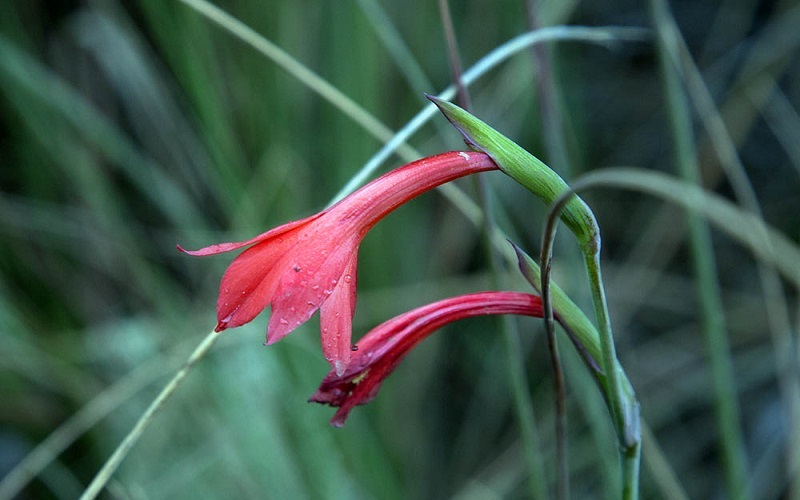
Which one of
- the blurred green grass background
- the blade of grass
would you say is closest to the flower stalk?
the blade of grass

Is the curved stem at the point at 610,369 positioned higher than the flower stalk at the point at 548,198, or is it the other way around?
the flower stalk at the point at 548,198

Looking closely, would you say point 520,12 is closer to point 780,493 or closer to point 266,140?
point 266,140

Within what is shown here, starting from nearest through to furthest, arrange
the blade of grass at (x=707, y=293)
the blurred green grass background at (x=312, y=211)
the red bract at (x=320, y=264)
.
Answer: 1. the red bract at (x=320, y=264)
2. the blade of grass at (x=707, y=293)
3. the blurred green grass background at (x=312, y=211)

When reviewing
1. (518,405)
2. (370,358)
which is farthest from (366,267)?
(370,358)

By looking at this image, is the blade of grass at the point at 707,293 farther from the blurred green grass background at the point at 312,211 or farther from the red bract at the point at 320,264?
the red bract at the point at 320,264

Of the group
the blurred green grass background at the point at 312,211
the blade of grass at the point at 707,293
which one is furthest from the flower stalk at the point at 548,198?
the blurred green grass background at the point at 312,211

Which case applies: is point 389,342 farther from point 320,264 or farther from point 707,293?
point 707,293
